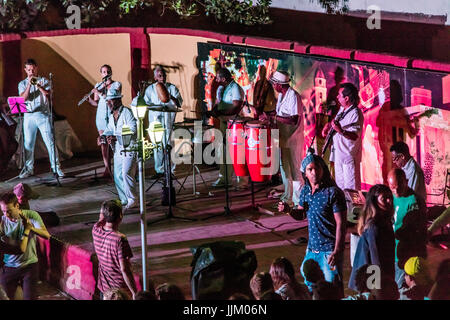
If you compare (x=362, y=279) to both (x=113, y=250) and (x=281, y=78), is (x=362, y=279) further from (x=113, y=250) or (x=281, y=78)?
(x=281, y=78)

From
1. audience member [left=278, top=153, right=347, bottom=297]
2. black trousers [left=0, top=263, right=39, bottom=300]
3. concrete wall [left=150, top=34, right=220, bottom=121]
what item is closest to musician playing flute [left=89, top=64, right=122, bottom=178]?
concrete wall [left=150, top=34, right=220, bottom=121]

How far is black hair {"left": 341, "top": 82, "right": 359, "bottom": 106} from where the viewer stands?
41.3 ft

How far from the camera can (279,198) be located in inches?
582

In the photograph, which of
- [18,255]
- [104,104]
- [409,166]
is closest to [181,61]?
[104,104]

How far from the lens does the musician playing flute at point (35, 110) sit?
16.5 m

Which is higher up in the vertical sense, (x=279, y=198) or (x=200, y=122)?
(x=200, y=122)

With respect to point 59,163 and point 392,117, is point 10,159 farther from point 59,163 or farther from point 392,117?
point 392,117

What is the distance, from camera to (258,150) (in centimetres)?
1393

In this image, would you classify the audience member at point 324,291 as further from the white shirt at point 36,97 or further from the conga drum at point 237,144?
the white shirt at point 36,97

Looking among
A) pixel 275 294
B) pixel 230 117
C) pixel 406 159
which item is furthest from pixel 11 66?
pixel 275 294

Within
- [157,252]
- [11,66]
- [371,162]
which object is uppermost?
[11,66]

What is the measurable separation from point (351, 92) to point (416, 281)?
367cm

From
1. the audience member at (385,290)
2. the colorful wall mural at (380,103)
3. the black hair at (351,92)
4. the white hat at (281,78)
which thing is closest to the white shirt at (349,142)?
the black hair at (351,92)

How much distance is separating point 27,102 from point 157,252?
5.18 metres
